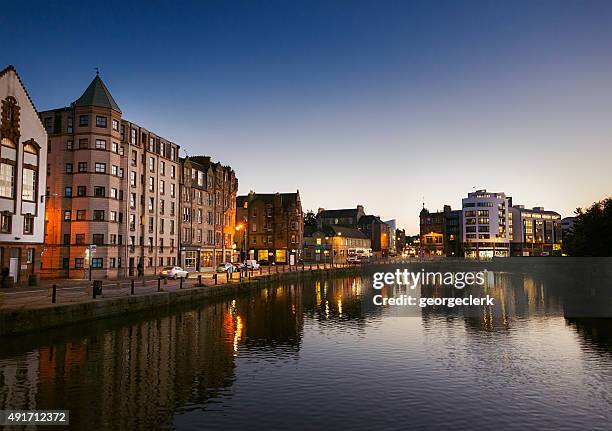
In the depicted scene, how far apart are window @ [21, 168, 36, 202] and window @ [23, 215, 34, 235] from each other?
1.91 meters

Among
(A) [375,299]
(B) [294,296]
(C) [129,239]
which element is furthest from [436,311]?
(C) [129,239]

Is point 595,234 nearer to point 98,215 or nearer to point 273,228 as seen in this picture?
point 98,215

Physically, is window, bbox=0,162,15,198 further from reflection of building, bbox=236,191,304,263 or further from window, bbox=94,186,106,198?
reflection of building, bbox=236,191,304,263

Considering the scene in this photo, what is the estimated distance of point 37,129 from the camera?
52031 mm

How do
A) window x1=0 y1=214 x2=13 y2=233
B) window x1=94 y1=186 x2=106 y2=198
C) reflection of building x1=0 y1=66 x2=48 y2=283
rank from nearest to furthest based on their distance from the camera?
window x1=0 y1=214 x2=13 y2=233, reflection of building x1=0 y1=66 x2=48 y2=283, window x1=94 y1=186 x2=106 y2=198

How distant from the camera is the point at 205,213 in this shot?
93.4 m

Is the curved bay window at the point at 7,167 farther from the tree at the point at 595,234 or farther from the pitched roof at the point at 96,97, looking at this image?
the tree at the point at 595,234

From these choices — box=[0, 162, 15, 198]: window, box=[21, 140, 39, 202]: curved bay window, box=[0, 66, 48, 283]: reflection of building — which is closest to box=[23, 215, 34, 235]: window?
box=[0, 66, 48, 283]: reflection of building

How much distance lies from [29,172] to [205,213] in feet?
144

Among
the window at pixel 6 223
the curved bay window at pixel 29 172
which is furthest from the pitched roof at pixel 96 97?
the window at pixel 6 223

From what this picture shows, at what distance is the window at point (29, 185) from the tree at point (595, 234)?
79.3 m

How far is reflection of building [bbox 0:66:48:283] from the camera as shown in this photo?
155 ft

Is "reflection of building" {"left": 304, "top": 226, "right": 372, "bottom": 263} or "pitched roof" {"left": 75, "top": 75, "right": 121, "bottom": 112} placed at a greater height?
"pitched roof" {"left": 75, "top": 75, "right": 121, "bottom": 112}

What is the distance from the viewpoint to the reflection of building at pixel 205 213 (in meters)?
86.4
